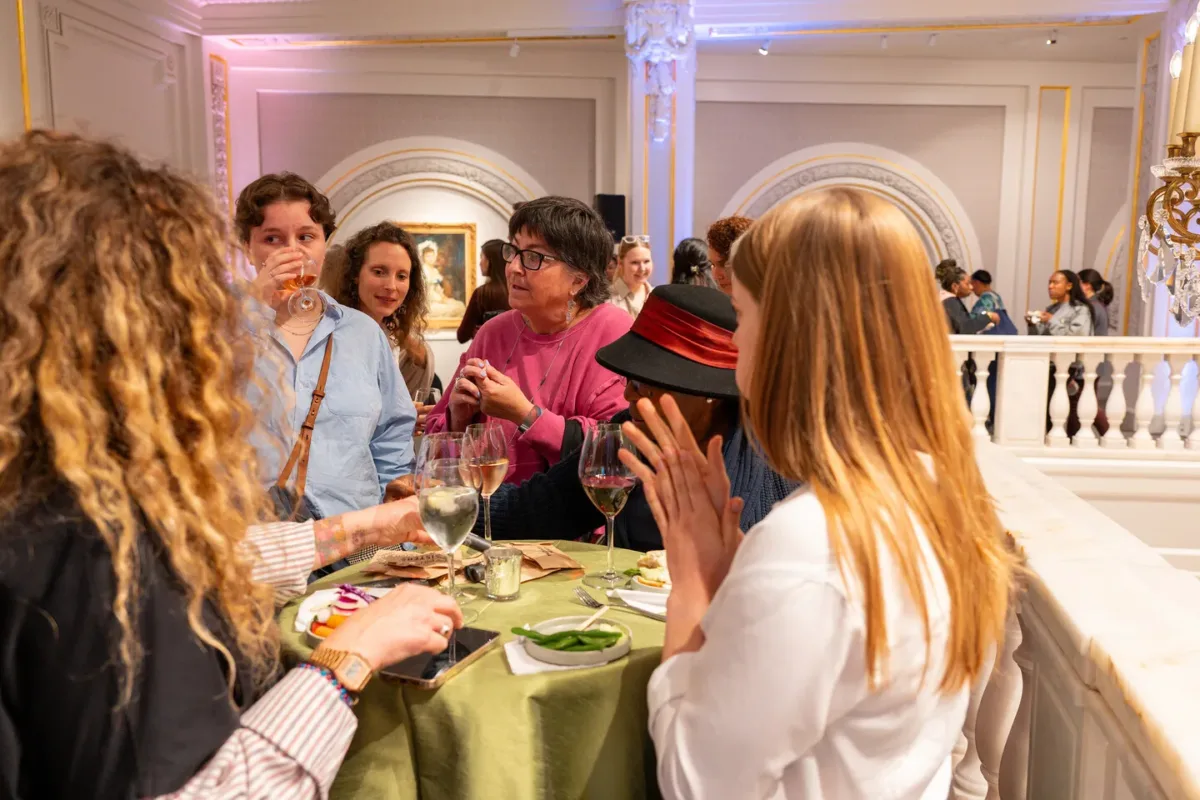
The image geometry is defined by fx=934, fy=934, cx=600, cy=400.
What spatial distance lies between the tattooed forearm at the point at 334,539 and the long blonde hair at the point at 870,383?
93cm

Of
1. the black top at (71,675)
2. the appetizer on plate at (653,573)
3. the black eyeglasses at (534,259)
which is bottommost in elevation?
the appetizer on plate at (653,573)

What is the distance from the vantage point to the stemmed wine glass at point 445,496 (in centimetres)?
145

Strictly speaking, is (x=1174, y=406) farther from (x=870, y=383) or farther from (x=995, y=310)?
(x=870, y=383)

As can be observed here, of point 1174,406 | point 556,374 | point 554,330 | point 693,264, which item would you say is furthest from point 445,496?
point 1174,406

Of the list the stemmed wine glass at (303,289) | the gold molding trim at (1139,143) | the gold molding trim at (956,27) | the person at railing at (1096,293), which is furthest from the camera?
the person at railing at (1096,293)

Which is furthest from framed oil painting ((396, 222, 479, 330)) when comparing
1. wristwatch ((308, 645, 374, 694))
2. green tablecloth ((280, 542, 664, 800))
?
wristwatch ((308, 645, 374, 694))

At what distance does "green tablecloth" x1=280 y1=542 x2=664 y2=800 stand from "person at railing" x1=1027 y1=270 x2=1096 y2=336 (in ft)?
22.5

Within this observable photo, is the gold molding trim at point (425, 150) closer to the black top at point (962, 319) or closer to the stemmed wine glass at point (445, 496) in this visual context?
the black top at point (962, 319)

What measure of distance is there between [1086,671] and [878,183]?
8.64 metres

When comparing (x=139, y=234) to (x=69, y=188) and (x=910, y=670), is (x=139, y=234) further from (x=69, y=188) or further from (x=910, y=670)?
(x=910, y=670)

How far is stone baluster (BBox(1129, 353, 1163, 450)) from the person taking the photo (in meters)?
5.23

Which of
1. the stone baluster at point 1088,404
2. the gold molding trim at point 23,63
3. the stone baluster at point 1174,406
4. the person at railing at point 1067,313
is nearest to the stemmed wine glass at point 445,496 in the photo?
the stone baluster at point 1088,404

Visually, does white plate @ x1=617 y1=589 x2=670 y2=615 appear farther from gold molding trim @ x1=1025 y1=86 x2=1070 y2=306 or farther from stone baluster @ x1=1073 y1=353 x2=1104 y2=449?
gold molding trim @ x1=1025 y1=86 x2=1070 y2=306

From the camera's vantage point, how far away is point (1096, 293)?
7.61m
